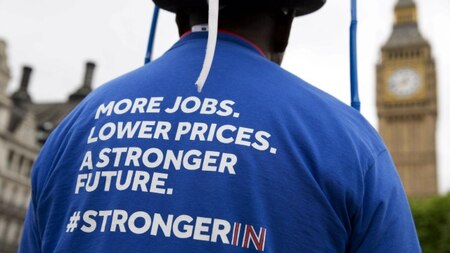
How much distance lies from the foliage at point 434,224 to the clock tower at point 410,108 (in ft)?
162

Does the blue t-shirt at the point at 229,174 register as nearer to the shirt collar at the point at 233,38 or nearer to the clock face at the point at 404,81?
the shirt collar at the point at 233,38

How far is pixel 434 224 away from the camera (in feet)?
115

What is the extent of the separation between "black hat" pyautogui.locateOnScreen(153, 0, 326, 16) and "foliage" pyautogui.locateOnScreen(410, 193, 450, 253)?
32.7 m

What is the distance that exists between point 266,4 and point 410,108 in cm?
8646

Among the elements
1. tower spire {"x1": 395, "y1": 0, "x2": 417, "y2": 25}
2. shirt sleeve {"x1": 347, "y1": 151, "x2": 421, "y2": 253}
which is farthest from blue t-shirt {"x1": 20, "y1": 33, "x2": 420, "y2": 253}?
tower spire {"x1": 395, "y1": 0, "x2": 417, "y2": 25}

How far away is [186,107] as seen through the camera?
66.6 inches

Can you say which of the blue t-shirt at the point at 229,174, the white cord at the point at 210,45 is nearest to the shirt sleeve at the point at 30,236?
the blue t-shirt at the point at 229,174

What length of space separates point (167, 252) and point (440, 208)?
3587 centimetres

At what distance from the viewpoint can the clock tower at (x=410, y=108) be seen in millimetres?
84875

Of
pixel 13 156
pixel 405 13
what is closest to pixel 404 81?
pixel 405 13

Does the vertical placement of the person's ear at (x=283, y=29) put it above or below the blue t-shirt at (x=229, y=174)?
above

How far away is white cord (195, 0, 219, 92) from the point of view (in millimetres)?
1617

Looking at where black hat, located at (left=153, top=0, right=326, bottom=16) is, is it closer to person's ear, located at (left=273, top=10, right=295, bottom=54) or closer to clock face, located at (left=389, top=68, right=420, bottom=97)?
person's ear, located at (left=273, top=10, right=295, bottom=54)

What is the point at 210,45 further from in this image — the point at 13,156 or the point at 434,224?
the point at 13,156
